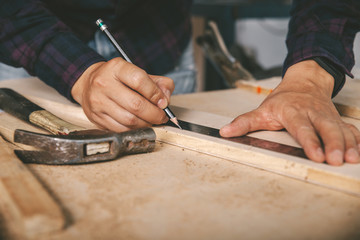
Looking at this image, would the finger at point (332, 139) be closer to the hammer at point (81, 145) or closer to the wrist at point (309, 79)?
the wrist at point (309, 79)

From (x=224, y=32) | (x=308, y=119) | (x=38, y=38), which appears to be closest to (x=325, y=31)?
(x=308, y=119)

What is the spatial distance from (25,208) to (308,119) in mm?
665

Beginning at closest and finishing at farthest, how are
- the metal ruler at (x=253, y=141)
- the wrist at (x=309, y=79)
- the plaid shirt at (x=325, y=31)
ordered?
the metal ruler at (x=253, y=141)
the wrist at (x=309, y=79)
the plaid shirt at (x=325, y=31)

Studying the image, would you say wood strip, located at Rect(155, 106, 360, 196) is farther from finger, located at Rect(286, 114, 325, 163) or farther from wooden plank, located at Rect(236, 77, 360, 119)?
wooden plank, located at Rect(236, 77, 360, 119)

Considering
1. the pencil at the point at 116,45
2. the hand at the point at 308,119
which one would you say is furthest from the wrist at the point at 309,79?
the pencil at the point at 116,45

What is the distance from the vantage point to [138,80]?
829 millimetres

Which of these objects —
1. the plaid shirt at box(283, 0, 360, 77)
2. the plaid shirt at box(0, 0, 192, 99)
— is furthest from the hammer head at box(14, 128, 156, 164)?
the plaid shirt at box(283, 0, 360, 77)

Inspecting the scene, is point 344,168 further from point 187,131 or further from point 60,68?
point 60,68

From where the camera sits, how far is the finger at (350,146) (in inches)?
27.2

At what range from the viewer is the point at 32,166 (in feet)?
2.31

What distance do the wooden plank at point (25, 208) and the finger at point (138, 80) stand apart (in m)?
0.34

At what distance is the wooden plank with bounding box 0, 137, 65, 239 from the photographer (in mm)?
478

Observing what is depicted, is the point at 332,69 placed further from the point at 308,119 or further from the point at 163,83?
the point at 163,83

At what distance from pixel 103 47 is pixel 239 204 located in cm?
110
